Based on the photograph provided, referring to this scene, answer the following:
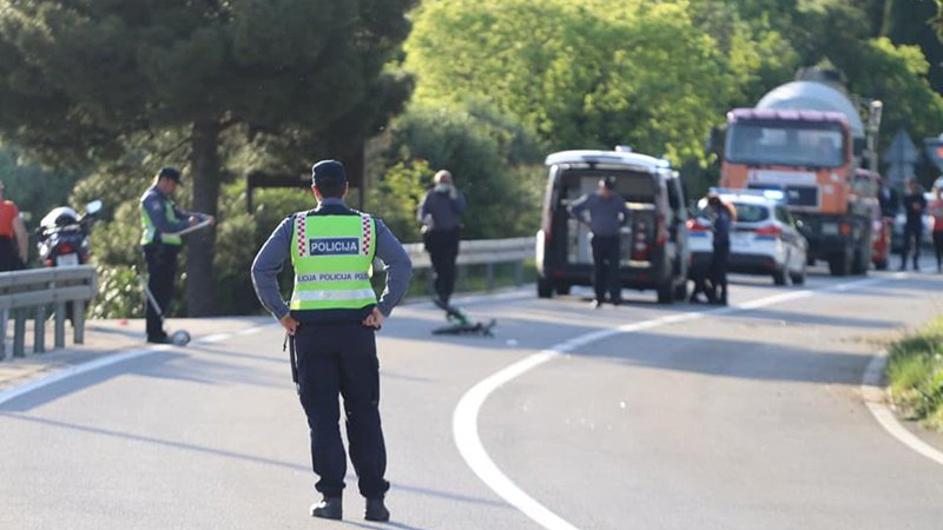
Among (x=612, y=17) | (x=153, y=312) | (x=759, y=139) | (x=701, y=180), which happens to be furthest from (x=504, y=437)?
(x=701, y=180)

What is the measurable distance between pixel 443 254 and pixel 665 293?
7221mm

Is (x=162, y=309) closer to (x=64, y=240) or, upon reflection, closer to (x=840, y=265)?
(x=64, y=240)

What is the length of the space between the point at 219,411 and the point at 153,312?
520 centimetres

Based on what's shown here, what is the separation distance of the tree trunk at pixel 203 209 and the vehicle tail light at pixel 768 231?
348 inches

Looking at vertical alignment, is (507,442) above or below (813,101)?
below

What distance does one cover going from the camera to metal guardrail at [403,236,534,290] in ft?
96.8

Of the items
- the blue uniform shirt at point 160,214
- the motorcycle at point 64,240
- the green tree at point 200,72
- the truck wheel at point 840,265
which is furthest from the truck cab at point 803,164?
the blue uniform shirt at point 160,214

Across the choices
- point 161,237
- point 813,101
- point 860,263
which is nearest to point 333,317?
point 161,237

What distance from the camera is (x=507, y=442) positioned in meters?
13.1

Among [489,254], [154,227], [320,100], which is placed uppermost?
[320,100]

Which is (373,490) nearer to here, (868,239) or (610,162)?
(610,162)

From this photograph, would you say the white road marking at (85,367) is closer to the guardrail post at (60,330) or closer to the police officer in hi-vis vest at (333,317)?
the guardrail post at (60,330)

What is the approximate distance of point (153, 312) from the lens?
19.3m

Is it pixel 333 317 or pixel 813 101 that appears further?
pixel 813 101
